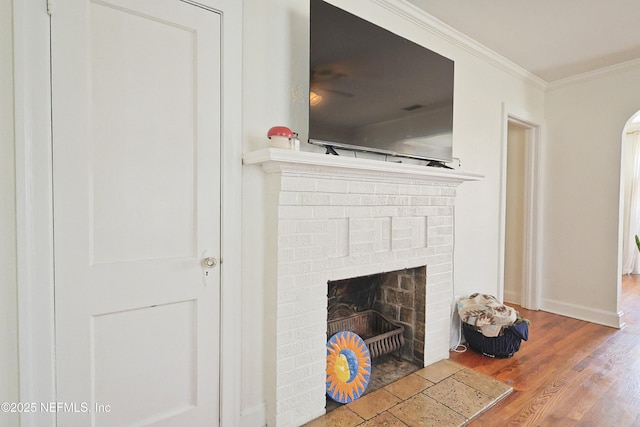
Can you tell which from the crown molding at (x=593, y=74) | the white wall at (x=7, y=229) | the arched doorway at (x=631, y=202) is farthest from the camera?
the arched doorway at (x=631, y=202)

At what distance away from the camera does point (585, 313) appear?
3457 mm

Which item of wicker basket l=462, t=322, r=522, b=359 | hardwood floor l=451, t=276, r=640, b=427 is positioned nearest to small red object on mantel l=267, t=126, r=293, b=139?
hardwood floor l=451, t=276, r=640, b=427

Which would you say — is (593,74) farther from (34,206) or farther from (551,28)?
(34,206)

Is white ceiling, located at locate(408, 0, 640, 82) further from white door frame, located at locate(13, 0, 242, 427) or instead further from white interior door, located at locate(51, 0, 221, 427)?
white door frame, located at locate(13, 0, 242, 427)

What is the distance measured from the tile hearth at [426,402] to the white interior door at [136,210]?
75cm

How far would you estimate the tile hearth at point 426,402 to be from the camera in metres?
1.80

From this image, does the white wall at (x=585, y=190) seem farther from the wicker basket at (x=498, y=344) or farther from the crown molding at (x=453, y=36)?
the wicker basket at (x=498, y=344)

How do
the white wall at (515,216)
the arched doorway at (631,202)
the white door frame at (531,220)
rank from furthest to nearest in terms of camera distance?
the arched doorway at (631,202), the white wall at (515,216), the white door frame at (531,220)

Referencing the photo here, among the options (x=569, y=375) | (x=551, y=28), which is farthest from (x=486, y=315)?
(x=551, y=28)

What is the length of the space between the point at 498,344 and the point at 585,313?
164cm

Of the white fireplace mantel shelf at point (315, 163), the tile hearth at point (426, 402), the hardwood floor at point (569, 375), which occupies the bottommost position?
the hardwood floor at point (569, 375)

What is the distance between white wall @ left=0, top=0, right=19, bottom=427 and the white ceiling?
2147 millimetres

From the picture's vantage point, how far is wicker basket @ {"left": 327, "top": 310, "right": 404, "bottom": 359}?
2279 millimetres

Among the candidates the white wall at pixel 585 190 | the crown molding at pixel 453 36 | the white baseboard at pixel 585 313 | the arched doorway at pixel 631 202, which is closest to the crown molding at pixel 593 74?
the white wall at pixel 585 190
